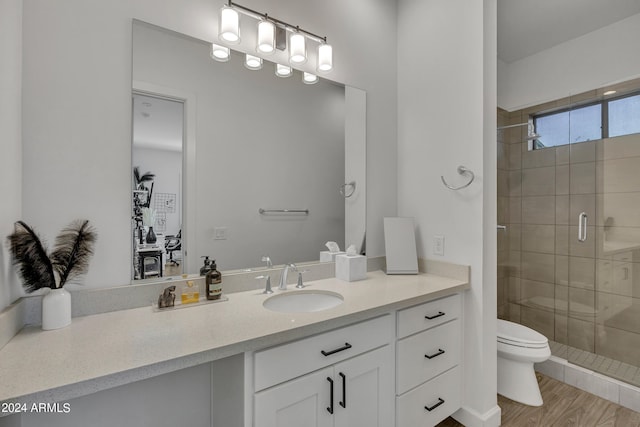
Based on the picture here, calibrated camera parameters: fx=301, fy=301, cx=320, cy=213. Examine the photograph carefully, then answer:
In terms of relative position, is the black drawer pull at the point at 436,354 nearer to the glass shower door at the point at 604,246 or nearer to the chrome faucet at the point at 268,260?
the chrome faucet at the point at 268,260

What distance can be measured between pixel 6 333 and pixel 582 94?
366 cm

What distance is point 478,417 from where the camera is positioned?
66.6 inches

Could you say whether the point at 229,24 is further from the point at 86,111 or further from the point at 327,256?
the point at 327,256

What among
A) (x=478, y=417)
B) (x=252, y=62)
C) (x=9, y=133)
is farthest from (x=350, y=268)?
(x=9, y=133)

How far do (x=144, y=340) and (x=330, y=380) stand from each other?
652 mm

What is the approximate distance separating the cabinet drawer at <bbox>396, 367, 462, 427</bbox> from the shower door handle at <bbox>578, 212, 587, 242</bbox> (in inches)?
65.9

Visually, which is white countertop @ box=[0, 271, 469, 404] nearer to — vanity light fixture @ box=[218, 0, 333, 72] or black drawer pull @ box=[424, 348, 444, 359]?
black drawer pull @ box=[424, 348, 444, 359]

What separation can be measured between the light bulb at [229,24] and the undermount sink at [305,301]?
4.11ft

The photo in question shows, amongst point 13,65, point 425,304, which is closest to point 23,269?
point 13,65

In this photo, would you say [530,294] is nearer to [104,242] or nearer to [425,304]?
[425,304]

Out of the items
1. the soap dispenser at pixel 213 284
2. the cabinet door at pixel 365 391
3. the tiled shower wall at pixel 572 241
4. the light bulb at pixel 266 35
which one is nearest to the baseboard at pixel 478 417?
the cabinet door at pixel 365 391

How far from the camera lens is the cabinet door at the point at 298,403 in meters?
0.98

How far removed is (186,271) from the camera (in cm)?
140

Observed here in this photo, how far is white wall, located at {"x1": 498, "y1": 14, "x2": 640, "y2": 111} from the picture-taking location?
7.58 feet
